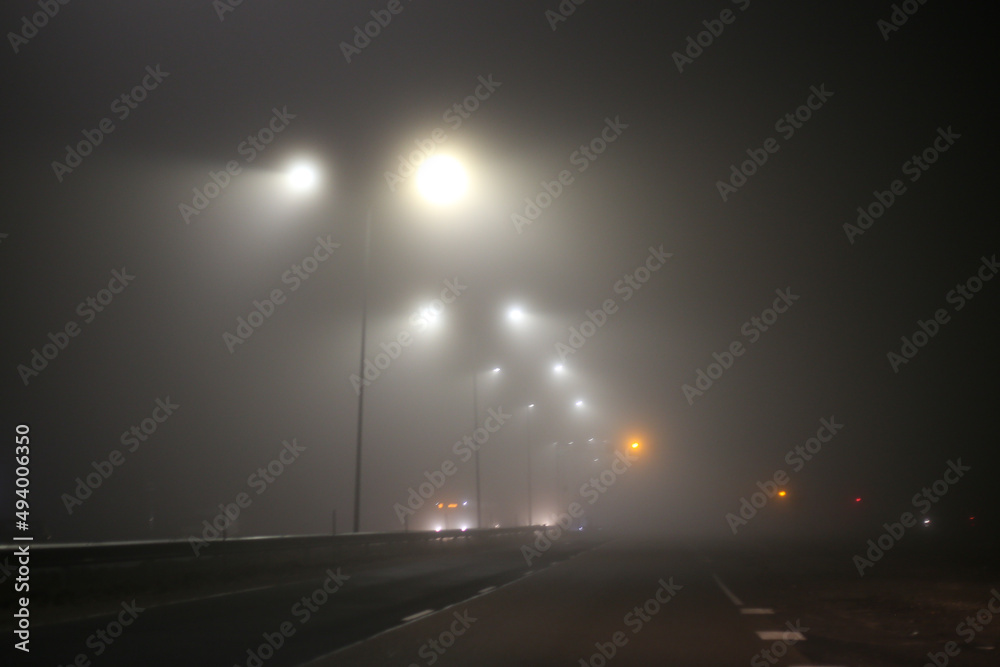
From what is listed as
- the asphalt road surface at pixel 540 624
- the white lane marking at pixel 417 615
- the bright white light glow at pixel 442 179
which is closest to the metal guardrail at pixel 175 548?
the asphalt road surface at pixel 540 624

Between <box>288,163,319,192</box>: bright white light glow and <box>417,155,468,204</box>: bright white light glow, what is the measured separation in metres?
2.73

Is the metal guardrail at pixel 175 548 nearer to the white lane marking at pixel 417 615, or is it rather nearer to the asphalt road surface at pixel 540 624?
the asphalt road surface at pixel 540 624

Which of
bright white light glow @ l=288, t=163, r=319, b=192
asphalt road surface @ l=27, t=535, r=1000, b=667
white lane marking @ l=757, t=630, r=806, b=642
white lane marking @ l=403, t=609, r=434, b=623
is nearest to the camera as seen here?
asphalt road surface @ l=27, t=535, r=1000, b=667

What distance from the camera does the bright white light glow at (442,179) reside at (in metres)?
22.3

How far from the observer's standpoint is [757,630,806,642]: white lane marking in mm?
11199

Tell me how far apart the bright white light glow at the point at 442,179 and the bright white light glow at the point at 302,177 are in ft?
8.97

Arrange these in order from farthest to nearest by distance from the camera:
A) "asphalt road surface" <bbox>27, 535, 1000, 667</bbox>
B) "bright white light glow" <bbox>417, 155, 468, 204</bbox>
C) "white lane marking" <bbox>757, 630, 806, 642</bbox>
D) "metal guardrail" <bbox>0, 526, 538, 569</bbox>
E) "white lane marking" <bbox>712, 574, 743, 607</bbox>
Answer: "bright white light glow" <bbox>417, 155, 468, 204</bbox>
"white lane marking" <bbox>712, 574, 743, 607</bbox>
"white lane marking" <bbox>757, 630, 806, 642</bbox>
"metal guardrail" <bbox>0, 526, 538, 569</bbox>
"asphalt road surface" <bbox>27, 535, 1000, 667</bbox>

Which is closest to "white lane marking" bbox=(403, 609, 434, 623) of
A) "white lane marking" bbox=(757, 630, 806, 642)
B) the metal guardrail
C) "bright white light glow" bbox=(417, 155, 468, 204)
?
the metal guardrail

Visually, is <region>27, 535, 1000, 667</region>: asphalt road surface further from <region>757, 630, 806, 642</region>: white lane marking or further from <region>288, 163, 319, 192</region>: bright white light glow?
<region>288, 163, 319, 192</region>: bright white light glow

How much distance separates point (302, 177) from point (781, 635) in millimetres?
16559

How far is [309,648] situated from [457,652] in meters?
1.66

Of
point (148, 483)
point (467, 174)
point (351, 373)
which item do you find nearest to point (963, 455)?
point (351, 373)

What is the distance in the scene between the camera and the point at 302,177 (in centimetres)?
2306

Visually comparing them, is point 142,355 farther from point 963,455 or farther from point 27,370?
point 963,455
